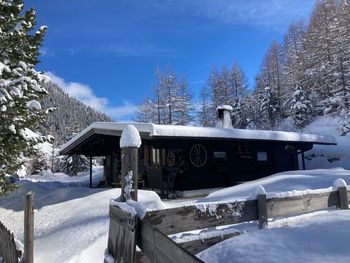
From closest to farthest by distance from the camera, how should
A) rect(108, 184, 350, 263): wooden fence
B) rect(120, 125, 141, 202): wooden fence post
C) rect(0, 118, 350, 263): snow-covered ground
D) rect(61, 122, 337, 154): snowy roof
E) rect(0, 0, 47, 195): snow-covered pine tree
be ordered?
1. rect(108, 184, 350, 263): wooden fence
2. rect(0, 118, 350, 263): snow-covered ground
3. rect(120, 125, 141, 202): wooden fence post
4. rect(0, 0, 47, 195): snow-covered pine tree
5. rect(61, 122, 337, 154): snowy roof

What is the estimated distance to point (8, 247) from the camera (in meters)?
6.25

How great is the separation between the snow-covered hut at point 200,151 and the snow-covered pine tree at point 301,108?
18187mm

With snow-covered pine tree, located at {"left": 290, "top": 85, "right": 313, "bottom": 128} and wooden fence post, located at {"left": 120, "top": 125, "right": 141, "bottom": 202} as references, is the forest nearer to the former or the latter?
snow-covered pine tree, located at {"left": 290, "top": 85, "right": 313, "bottom": 128}

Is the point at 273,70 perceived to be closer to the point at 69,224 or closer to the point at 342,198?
the point at 69,224

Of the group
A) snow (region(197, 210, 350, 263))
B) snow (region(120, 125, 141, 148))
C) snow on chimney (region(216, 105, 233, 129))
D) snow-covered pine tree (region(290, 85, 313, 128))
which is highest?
snow-covered pine tree (region(290, 85, 313, 128))

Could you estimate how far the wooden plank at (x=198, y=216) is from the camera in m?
3.71

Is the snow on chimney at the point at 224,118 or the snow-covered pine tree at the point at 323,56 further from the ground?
the snow-covered pine tree at the point at 323,56

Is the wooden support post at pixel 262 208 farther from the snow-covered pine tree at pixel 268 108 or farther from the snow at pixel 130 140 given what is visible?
the snow-covered pine tree at pixel 268 108

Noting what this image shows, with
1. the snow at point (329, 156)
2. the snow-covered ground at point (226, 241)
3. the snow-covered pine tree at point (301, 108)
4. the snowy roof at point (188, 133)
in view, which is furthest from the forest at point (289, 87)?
the snow-covered ground at point (226, 241)

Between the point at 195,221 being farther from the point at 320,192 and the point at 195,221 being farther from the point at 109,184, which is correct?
the point at 109,184

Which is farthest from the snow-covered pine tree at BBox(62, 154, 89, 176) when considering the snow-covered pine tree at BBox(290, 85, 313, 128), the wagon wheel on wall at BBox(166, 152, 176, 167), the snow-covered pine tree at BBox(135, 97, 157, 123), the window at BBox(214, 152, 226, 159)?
the window at BBox(214, 152, 226, 159)

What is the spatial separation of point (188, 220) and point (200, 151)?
495 inches

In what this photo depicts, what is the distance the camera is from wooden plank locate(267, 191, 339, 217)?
188 inches

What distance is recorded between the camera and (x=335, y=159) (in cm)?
2378
